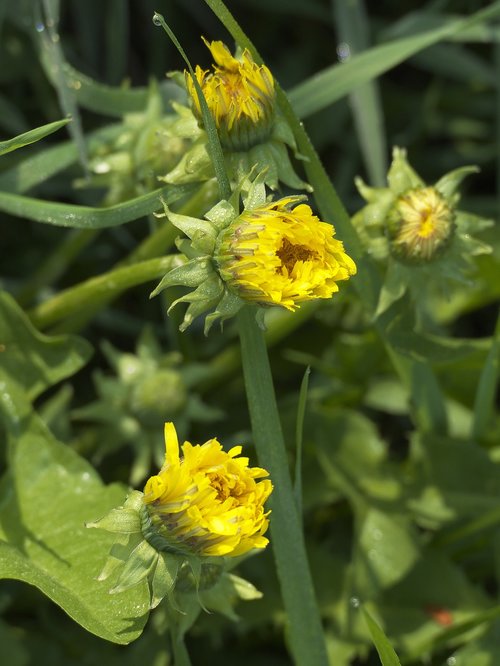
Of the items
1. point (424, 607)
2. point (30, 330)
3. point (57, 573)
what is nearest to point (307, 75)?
point (30, 330)

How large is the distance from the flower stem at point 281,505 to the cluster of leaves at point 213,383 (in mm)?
152

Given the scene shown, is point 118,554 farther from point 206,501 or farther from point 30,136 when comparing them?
point 30,136

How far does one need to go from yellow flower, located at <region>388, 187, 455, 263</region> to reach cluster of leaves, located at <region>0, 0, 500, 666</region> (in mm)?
80

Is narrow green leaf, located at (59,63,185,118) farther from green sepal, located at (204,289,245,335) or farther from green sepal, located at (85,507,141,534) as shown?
green sepal, located at (85,507,141,534)

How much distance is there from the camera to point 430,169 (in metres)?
2.88

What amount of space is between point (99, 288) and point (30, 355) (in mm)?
197

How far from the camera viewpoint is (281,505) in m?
1.61

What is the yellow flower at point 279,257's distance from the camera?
141 cm

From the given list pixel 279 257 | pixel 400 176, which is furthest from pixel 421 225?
pixel 279 257

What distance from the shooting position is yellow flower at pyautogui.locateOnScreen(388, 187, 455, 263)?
5.69 ft

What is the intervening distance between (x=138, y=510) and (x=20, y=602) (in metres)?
0.89

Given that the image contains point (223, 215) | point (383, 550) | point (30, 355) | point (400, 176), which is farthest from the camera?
point (383, 550)

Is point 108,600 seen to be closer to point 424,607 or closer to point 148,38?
point 424,607

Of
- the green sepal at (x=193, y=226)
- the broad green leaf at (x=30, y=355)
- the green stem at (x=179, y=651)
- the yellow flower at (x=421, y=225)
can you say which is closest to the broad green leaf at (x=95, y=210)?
the green sepal at (x=193, y=226)
